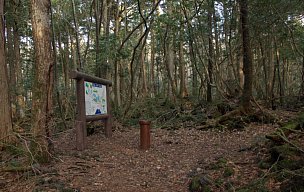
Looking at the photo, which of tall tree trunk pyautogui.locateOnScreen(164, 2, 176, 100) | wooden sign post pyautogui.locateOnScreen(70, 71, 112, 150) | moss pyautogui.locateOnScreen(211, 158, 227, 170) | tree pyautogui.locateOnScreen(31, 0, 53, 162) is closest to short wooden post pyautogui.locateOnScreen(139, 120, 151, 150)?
wooden sign post pyautogui.locateOnScreen(70, 71, 112, 150)

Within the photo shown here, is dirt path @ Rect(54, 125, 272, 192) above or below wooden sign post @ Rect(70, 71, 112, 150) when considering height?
below

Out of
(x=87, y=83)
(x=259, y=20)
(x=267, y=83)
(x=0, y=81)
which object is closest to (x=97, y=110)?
(x=87, y=83)

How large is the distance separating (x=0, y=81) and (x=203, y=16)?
407 inches

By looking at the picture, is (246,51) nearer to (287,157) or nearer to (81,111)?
(81,111)

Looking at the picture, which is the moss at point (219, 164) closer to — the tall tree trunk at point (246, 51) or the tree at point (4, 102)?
the tree at point (4, 102)

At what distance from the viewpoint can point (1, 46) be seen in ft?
21.2

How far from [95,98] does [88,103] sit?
2.11 ft

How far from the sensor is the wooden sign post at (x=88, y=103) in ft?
24.7

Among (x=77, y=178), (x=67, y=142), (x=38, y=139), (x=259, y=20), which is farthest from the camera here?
(x=259, y=20)

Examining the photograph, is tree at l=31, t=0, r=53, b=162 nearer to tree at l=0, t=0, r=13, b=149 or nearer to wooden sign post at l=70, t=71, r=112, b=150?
tree at l=0, t=0, r=13, b=149

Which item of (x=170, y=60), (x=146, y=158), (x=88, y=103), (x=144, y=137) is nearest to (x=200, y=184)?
(x=146, y=158)

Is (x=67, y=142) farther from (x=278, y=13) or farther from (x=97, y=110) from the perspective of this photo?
(x=278, y=13)

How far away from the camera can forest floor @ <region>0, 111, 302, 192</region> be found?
497 centimetres

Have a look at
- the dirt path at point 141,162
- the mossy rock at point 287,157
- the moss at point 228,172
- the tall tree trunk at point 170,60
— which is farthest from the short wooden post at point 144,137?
the tall tree trunk at point 170,60
